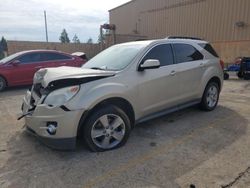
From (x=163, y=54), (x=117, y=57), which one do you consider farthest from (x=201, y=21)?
(x=117, y=57)

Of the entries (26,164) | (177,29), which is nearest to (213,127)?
(26,164)

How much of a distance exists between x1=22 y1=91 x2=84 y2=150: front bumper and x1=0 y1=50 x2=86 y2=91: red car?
6.18m

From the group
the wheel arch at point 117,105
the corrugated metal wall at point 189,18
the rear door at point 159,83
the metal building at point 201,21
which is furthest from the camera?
the corrugated metal wall at point 189,18

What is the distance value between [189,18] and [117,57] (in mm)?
16816

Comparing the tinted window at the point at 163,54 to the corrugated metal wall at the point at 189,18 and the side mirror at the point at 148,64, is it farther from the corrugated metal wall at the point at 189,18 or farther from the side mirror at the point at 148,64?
the corrugated metal wall at the point at 189,18

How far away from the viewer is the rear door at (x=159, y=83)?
4062 mm

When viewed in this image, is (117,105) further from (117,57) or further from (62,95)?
(117,57)

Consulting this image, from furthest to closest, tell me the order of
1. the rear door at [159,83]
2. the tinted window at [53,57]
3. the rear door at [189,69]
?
the tinted window at [53,57] → the rear door at [189,69] → the rear door at [159,83]

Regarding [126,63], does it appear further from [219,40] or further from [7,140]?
[219,40]

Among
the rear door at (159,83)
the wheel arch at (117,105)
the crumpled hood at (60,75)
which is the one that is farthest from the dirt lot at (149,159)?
the crumpled hood at (60,75)

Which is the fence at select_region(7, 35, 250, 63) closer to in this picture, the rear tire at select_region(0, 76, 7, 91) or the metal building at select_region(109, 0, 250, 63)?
the metal building at select_region(109, 0, 250, 63)

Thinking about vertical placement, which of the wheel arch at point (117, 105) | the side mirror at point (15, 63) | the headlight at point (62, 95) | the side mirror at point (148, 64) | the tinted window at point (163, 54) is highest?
the tinted window at point (163, 54)

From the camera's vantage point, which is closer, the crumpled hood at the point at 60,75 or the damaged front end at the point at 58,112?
the damaged front end at the point at 58,112

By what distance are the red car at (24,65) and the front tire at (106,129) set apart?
6509 millimetres
